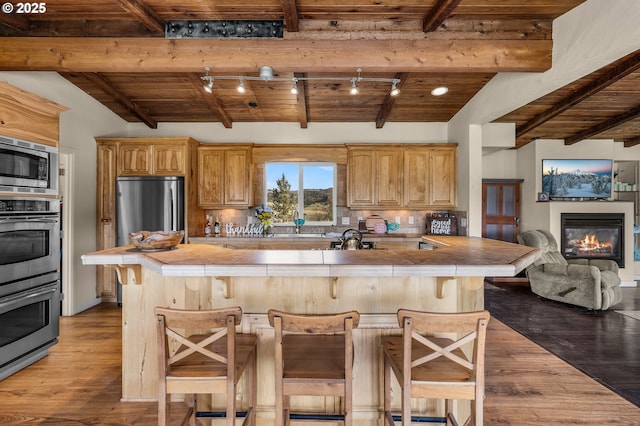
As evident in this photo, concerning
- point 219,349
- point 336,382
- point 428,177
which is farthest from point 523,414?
point 428,177

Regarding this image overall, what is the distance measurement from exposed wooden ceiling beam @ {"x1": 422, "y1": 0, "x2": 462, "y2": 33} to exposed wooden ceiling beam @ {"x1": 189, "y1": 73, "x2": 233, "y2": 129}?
267cm

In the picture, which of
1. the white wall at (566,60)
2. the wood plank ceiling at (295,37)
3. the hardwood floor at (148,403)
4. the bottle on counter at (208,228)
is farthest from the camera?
the bottle on counter at (208,228)

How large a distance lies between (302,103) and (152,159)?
7.75 ft

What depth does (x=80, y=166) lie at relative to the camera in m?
4.49

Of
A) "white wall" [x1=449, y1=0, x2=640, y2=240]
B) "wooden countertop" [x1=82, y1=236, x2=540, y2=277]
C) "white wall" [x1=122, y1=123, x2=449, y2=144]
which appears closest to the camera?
"wooden countertop" [x1=82, y1=236, x2=540, y2=277]

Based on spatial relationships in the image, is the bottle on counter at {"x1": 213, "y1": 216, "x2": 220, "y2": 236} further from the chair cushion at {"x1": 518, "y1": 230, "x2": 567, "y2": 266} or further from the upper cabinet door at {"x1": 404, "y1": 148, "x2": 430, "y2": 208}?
the chair cushion at {"x1": 518, "y1": 230, "x2": 567, "y2": 266}

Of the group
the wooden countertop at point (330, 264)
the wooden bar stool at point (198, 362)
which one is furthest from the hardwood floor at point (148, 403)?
the wooden countertop at point (330, 264)

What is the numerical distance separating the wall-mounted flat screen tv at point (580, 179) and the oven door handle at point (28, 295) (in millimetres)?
7799

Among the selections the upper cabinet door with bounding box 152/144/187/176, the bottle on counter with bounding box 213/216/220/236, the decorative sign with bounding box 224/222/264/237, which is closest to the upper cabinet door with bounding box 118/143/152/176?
the upper cabinet door with bounding box 152/144/187/176

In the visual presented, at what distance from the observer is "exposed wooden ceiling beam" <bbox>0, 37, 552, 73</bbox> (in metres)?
3.17

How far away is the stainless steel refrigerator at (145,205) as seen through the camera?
4551 millimetres

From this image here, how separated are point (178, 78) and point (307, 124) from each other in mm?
2098

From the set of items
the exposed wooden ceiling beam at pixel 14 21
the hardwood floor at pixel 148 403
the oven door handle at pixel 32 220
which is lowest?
the hardwood floor at pixel 148 403

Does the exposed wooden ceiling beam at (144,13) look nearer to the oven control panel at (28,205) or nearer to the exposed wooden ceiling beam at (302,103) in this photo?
the exposed wooden ceiling beam at (302,103)
